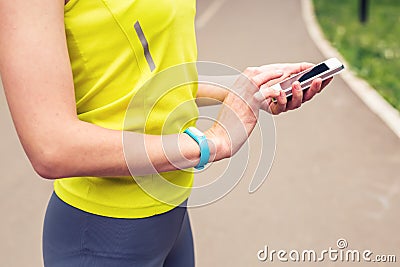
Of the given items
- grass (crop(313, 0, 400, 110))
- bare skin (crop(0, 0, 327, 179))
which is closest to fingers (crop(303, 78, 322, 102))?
bare skin (crop(0, 0, 327, 179))

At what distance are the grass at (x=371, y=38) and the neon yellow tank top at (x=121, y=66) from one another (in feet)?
12.9

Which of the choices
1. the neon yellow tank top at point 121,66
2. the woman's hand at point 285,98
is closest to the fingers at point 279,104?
the woman's hand at point 285,98

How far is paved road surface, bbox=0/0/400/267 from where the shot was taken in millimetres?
3166

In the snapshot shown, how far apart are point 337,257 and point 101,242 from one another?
2.08m

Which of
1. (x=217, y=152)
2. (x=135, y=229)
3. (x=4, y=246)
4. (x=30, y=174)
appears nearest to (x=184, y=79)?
(x=217, y=152)

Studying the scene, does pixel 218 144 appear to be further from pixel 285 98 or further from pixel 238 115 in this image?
pixel 285 98

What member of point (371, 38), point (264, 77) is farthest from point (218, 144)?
point (371, 38)

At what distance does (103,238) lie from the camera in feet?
3.84

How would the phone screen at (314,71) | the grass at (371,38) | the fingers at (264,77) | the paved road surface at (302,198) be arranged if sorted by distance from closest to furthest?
the fingers at (264,77), the phone screen at (314,71), the paved road surface at (302,198), the grass at (371,38)

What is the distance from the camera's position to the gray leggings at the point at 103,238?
1.17 metres

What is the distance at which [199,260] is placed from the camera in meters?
3.09

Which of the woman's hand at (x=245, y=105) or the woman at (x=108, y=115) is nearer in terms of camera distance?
the woman at (x=108, y=115)

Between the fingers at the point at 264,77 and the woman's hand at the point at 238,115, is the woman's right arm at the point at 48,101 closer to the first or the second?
the woman's hand at the point at 238,115

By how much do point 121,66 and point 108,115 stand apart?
0.09m
